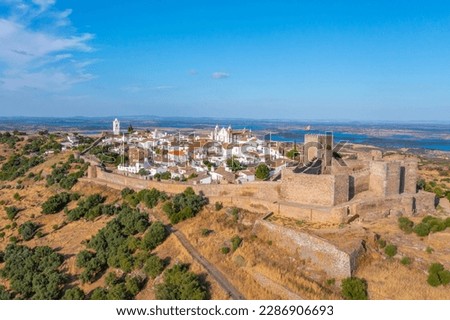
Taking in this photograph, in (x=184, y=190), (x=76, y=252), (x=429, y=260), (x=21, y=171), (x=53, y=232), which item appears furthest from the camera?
(x=21, y=171)

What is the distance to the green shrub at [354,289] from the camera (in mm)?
11547

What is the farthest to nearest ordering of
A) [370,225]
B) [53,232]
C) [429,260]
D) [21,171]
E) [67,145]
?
[67,145]
[21,171]
[53,232]
[370,225]
[429,260]

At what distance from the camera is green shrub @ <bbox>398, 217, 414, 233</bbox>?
1478 centimetres

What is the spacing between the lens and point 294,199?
17.1 m

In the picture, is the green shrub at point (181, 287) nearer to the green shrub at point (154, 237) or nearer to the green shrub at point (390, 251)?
the green shrub at point (154, 237)

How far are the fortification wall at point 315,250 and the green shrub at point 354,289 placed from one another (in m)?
0.43

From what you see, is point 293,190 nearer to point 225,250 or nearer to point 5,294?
point 225,250

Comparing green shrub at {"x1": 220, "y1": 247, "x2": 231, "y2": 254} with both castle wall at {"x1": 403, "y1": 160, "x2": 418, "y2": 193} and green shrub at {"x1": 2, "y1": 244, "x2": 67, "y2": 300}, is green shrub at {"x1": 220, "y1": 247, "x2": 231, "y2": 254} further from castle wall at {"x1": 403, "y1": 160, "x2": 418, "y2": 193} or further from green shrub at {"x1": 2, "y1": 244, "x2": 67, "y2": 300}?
castle wall at {"x1": 403, "y1": 160, "x2": 418, "y2": 193}

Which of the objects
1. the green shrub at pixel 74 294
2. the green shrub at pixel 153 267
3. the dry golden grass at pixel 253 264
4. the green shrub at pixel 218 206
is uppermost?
the green shrub at pixel 218 206

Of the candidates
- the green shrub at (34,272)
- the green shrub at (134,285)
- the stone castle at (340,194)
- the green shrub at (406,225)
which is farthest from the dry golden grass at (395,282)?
the green shrub at (34,272)

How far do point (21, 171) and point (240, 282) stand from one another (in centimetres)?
3057

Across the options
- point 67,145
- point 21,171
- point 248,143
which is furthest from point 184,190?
point 67,145
